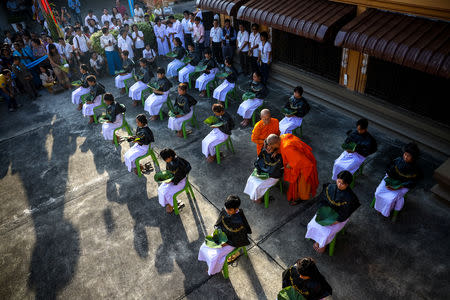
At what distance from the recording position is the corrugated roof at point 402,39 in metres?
6.05

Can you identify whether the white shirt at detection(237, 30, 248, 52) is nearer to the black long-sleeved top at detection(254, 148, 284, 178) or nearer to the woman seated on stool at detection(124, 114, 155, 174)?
the woman seated on stool at detection(124, 114, 155, 174)

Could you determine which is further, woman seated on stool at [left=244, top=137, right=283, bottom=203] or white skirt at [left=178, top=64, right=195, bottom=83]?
white skirt at [left=178, top=64, right=195, bottom=83]

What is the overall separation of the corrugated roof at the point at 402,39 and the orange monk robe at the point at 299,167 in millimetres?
2592

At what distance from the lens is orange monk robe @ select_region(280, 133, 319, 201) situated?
21.2 feet

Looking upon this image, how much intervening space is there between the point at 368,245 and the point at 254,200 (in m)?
2.37

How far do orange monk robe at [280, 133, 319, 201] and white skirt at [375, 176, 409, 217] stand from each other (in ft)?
4.03

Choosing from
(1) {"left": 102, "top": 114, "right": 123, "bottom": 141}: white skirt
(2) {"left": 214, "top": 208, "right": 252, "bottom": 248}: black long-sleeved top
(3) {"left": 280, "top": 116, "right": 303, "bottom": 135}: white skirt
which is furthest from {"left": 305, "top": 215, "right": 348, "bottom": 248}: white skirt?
(1) {"left": 102, "top": 114, "right": 123, "bottom": 141}: white skirt

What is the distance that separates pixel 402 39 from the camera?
6.59 m

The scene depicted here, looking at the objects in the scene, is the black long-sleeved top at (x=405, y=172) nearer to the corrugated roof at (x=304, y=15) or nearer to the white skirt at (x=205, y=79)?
the corrugated roof at (x=304, y=15)

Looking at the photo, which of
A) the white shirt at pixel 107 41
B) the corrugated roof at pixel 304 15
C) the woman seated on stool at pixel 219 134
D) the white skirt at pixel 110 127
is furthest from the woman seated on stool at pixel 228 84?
the white shirt at pixel 107 41

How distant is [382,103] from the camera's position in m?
8.72

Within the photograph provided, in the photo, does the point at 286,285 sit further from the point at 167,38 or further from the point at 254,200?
the point at 167,38

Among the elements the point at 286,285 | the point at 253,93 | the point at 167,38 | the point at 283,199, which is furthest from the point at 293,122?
the point at 167,38

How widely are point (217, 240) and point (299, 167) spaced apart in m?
2.24
